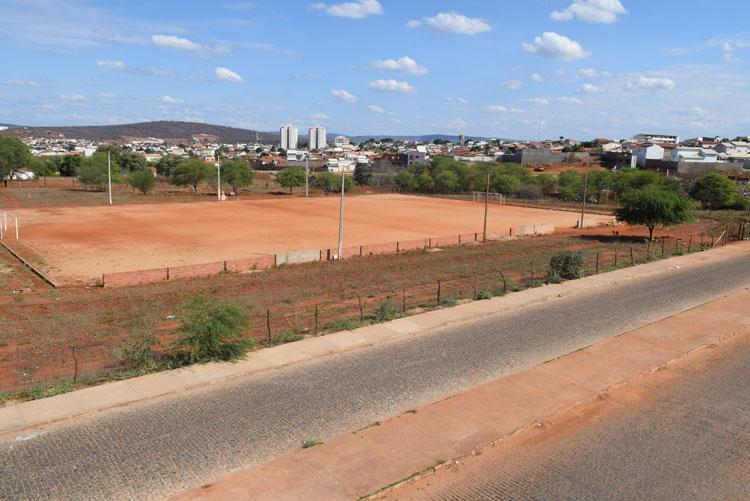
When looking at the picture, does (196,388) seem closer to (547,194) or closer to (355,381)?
(355,381)

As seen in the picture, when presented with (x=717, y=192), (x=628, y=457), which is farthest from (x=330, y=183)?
(x=628, y=457)

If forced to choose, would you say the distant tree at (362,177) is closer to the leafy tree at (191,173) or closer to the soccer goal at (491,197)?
the soccer goal at (491,197)

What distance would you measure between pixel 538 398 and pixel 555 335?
229 inches

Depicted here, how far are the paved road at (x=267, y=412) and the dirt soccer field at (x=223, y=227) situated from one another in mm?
24788

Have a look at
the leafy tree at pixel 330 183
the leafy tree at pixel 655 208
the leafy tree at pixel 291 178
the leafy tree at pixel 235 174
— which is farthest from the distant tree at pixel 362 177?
the leafy tree at pixel 655 208

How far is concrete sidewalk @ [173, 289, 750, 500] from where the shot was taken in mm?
10141

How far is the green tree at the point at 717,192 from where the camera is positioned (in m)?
80.2

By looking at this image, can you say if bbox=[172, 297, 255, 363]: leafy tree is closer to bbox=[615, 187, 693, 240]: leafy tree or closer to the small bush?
the small bush

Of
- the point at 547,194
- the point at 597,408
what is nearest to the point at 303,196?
the point at 547,194

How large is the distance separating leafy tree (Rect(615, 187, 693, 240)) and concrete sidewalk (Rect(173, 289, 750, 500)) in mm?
32457

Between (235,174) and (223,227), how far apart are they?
4757 cm

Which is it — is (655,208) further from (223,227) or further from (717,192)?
(223,227)

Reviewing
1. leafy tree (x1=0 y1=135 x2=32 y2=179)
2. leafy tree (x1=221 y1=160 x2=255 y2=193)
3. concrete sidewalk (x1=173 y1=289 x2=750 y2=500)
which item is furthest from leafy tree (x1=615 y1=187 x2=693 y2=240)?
leafy tree (x1=0 y1=135 x2=32 y2=179)

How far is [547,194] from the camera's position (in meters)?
110
